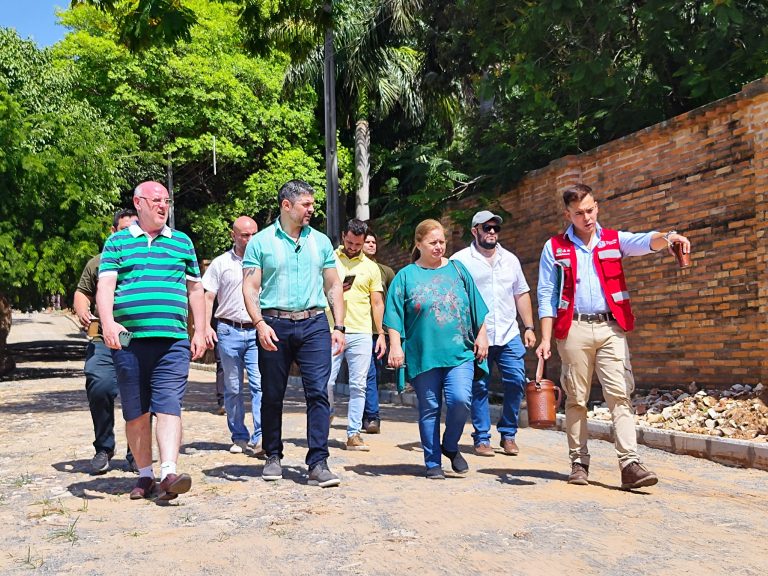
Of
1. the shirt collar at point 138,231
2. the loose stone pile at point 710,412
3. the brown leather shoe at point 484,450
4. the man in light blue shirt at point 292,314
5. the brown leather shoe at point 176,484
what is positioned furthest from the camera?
the loose stone pile at point 710,412

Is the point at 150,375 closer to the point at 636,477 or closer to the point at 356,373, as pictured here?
the point at 356,373

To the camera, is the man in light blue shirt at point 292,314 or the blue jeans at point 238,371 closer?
the man in light blue shirt at point 292,314

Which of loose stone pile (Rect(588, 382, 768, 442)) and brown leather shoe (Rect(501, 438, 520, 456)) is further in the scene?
loose stone pile (Rect(588, 382, 768, 442))

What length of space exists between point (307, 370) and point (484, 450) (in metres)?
2.28

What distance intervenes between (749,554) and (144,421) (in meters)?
3.77

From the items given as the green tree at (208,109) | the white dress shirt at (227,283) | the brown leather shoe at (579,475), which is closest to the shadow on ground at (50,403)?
the white dress shirt at (227,283)

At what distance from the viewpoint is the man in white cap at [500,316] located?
8844 mm

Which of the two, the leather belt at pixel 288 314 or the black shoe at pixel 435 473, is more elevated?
the leather belt at pixel 288 314

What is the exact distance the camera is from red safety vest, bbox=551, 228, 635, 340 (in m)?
6.95

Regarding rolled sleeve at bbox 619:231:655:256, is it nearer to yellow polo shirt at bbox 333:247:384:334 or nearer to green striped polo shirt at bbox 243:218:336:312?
green striped polo shirt at bbox 243:218:336:312

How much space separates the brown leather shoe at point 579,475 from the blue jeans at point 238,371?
9.60 ft

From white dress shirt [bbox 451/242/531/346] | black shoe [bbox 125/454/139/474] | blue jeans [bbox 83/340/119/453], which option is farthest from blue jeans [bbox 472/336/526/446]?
blue jeans [bbox 83/340/119/453]

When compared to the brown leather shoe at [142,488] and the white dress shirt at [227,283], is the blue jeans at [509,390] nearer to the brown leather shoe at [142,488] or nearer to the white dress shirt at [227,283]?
the white dress shirt at [227,283]

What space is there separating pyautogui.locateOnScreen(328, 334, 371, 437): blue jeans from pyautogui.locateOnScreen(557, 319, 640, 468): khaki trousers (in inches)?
96.9
